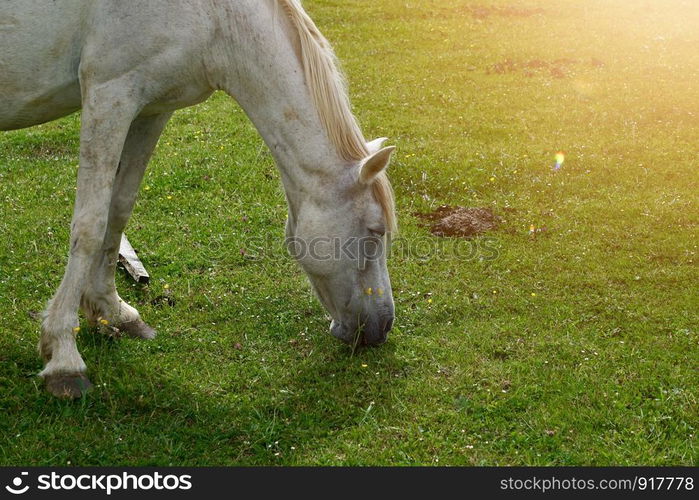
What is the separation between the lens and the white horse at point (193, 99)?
5.09m

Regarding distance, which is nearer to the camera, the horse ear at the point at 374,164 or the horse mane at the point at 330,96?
the horse ear at the point at 374,164

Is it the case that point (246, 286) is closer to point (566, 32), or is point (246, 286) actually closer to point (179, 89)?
point (179, 89)

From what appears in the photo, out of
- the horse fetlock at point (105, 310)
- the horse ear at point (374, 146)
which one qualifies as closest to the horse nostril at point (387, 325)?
the horse ear at point (374, 146)

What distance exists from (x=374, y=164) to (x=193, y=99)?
1.41 metres

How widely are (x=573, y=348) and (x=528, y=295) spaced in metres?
1.07

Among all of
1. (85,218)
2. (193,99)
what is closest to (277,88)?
(193,99)

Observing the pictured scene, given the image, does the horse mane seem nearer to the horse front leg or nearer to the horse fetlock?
the horse front leg

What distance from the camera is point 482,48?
54.8 feet

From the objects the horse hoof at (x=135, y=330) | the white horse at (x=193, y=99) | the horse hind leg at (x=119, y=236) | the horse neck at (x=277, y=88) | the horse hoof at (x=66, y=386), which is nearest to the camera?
the white horse at (x=193, y=99)

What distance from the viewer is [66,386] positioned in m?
5.39

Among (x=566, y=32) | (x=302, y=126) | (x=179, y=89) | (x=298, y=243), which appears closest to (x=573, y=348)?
(x=298, y=243)

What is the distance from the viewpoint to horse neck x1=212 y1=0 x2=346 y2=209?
5246mm

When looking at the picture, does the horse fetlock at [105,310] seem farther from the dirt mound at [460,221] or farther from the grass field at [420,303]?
the dirt mound at [460,221]

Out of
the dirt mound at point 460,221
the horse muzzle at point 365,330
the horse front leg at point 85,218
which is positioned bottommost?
the dirt mound at point 460,221
